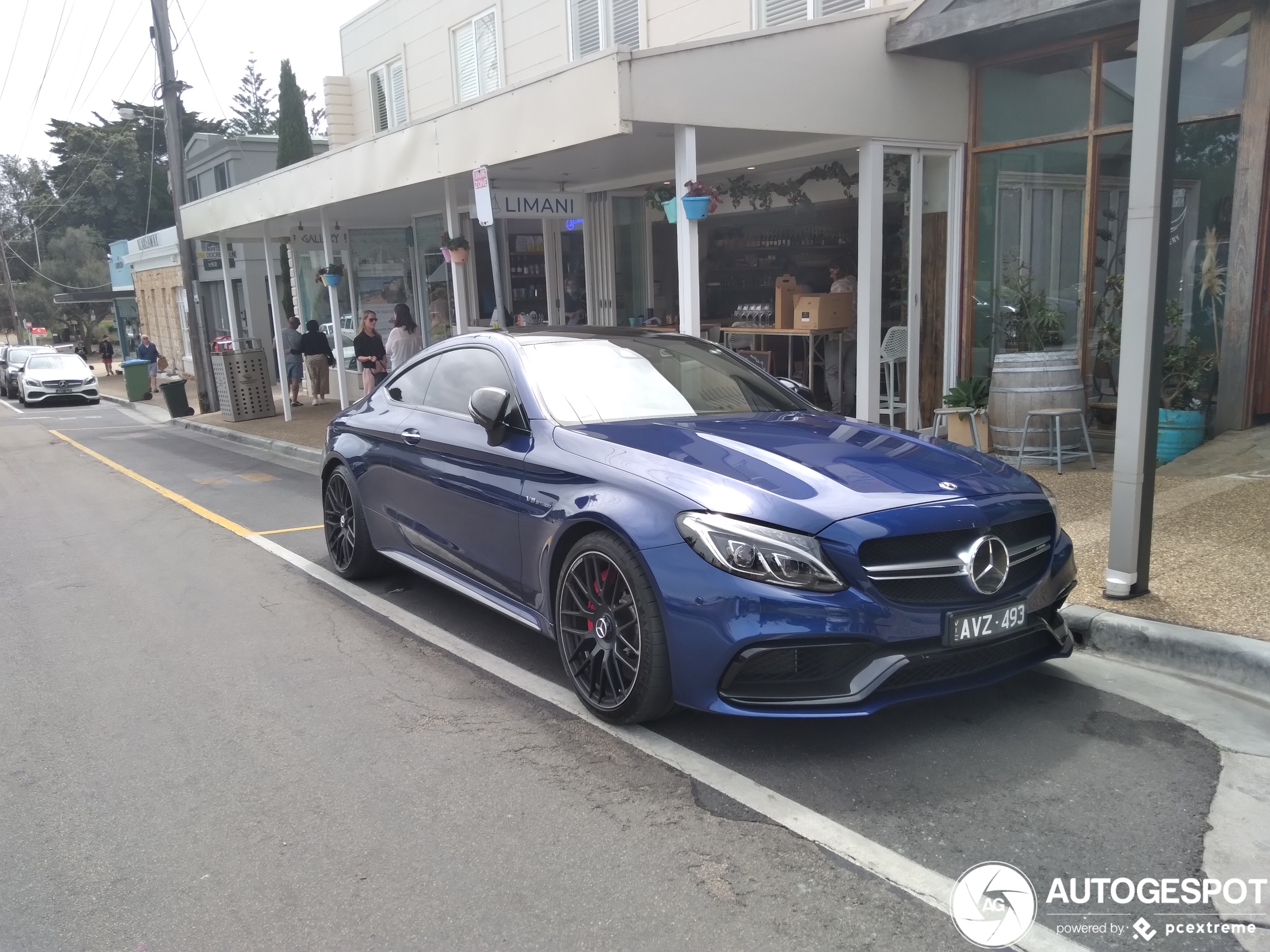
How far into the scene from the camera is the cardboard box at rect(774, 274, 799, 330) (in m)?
11.4

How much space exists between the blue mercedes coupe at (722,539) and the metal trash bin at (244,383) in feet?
46.7

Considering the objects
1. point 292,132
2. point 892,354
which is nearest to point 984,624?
point 892,354

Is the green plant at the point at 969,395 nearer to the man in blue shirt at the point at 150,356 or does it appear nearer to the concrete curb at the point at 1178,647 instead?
the concrete curb at the point at 1178,647

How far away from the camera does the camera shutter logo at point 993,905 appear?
8.76ft

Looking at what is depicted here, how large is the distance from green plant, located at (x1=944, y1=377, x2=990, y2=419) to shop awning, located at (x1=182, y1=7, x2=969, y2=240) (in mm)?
2421

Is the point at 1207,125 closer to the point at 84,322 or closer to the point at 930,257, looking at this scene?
the point at 930,257

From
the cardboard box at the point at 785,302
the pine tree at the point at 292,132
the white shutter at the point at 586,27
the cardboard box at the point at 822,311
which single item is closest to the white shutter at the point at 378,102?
the white shutter at the point at 586,27

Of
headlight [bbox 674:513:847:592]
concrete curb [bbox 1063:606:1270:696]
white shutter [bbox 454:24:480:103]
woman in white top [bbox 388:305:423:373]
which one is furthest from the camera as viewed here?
white shutter [bbox 454:24:480:103]

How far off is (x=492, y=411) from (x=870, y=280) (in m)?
5.47

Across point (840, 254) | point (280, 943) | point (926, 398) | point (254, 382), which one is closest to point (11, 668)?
point (280, 943)

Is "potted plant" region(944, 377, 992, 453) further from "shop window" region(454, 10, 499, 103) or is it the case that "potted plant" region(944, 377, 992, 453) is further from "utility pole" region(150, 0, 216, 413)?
"utility pole" region(150, 0, 216, 413)

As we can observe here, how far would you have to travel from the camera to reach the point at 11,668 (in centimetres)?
518

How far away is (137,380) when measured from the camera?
87.9 feet

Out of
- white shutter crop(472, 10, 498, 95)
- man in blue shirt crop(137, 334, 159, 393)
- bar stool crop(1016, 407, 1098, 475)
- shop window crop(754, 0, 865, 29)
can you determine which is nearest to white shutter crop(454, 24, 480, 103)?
white shutter crop(472, 10, 498, 95)
